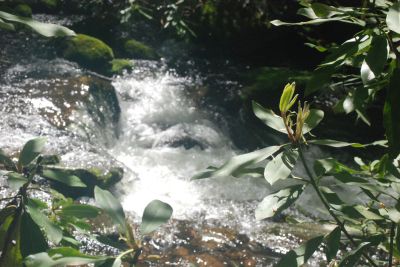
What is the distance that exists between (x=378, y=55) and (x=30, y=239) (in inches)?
35.6

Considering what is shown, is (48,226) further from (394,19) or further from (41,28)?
(394,19)

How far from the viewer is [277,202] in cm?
118

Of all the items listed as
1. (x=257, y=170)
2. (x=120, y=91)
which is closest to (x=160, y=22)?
(x=120, y=91)

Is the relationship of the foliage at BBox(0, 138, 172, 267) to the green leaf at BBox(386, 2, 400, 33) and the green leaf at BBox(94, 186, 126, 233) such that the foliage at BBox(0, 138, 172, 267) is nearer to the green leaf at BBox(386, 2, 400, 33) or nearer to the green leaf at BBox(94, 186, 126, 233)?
the green leaf at BBox(94, 186, 126, 233)

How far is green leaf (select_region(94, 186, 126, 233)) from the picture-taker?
1.01 metres

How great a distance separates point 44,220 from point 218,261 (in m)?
3.18

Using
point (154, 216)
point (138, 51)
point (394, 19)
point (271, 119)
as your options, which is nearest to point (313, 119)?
point (271, 119)

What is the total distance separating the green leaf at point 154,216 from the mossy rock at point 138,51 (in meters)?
7.44

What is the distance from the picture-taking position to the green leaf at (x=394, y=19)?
2.96ft

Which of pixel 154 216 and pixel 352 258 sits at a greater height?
pixel 154 216

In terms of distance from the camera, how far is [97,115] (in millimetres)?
6215

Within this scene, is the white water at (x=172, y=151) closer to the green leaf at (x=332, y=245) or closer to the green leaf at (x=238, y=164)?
the green leaf at (x=332, y=245)

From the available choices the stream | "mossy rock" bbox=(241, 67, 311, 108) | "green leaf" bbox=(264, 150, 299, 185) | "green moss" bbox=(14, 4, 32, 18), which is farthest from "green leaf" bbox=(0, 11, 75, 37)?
"green moss" bbox=(14, 4, 32, 18)

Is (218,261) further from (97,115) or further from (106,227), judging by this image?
(97,115)
